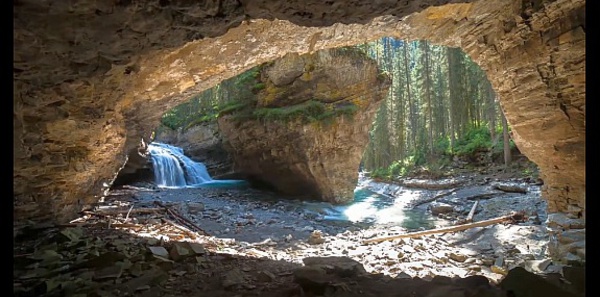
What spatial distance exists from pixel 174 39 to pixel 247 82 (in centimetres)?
1349

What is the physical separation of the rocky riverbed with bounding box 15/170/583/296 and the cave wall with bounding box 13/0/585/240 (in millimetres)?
1385

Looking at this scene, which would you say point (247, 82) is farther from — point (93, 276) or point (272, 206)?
point (93, 276)

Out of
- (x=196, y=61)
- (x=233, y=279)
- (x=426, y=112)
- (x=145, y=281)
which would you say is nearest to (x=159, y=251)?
(x=145, y=281)

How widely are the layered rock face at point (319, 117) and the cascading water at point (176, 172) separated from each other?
5193 mm

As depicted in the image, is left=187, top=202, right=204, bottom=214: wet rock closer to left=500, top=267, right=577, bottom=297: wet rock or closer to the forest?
the forest

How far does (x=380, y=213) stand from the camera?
14000 mm

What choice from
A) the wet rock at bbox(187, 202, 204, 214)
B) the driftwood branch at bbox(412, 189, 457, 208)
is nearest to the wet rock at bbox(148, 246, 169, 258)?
the wet rock at bbox(187, 202, 204, 214)

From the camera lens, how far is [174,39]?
11.7 ft

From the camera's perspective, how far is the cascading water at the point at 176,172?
58.2 ft

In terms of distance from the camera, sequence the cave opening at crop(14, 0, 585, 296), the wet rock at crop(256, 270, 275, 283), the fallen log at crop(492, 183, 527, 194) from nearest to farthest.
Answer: the cave opening at crop(14, 0, 585, 296) < the wet rock at crop(256, 270, 275, 283) < the fallen log at crop(492, 183, 527, 194)

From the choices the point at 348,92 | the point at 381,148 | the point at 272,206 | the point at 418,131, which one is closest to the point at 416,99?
the point at 418,131

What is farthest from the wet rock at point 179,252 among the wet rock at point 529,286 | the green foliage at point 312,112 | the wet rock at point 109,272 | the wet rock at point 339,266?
the green foliage at point 312,112

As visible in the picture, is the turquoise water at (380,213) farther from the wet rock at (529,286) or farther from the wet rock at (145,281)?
the wet rock at (145,281)

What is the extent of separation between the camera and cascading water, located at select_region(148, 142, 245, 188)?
58.2ft
